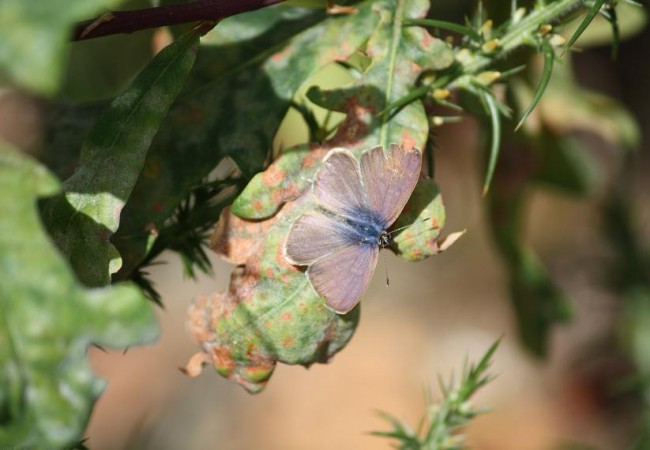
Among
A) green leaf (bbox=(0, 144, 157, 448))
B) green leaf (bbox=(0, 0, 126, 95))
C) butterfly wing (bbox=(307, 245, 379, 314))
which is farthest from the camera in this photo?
butterfly wing (bbox=(307, 245, 379, 314))

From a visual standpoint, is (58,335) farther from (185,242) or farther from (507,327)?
(507,327)

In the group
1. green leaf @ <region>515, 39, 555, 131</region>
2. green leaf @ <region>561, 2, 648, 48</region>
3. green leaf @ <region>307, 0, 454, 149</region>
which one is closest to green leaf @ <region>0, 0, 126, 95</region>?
green leaf @ <region>307, 0, 454, 149</region>

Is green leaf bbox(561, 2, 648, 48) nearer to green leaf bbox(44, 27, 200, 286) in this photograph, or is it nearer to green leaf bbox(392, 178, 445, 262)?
green leaf bbox(392, 178, 445, 262)

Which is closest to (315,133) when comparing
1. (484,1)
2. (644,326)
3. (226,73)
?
(226,73)

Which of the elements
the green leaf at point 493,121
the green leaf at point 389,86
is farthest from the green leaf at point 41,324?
the green leaf at point 493,121

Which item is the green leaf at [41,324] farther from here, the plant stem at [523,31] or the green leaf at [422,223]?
the plant stem at [523,31]

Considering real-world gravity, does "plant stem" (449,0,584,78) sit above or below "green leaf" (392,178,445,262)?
above
